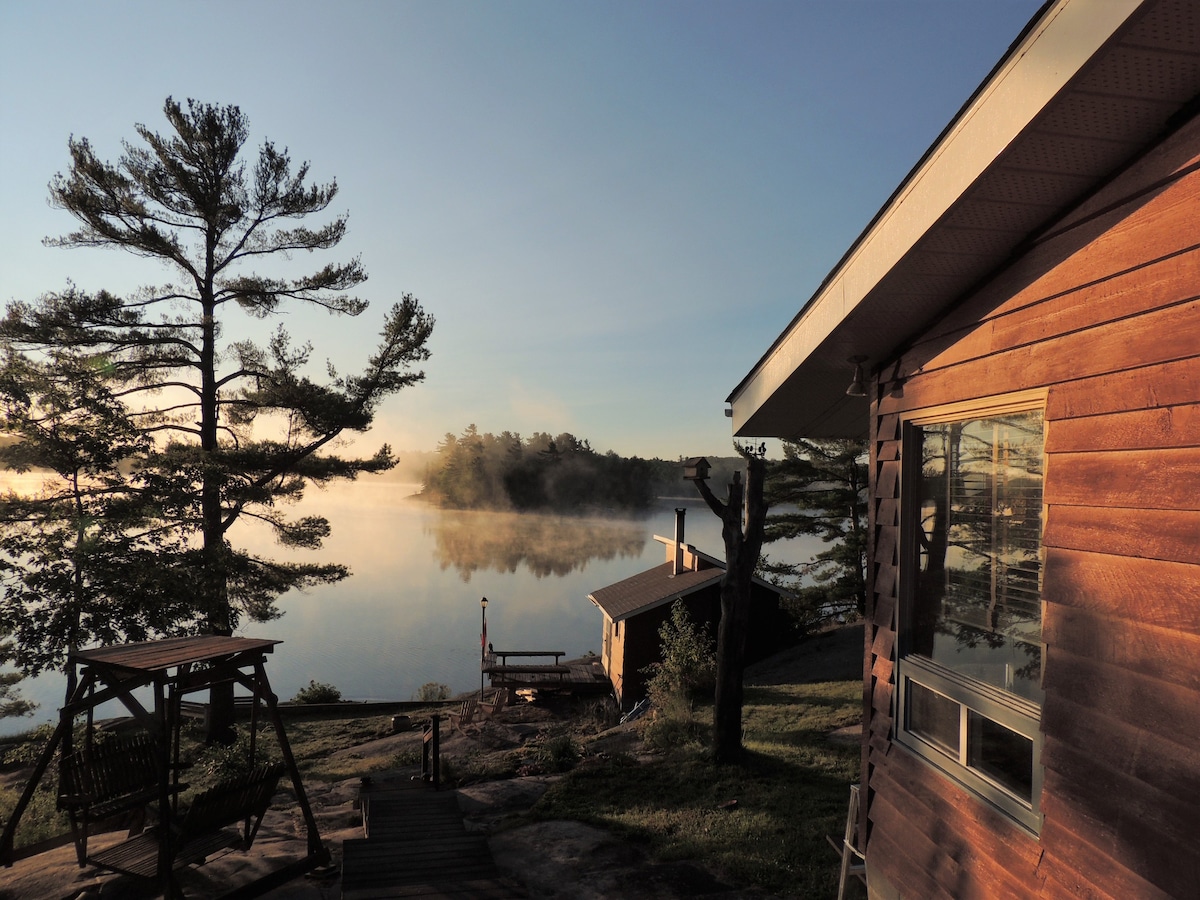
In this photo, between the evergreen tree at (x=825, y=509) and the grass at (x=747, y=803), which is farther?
the evergreen tree at (x=825, y=509)

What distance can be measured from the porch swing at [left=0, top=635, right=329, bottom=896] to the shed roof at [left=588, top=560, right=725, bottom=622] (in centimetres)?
1476

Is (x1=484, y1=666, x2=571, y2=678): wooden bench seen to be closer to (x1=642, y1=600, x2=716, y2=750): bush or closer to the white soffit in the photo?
(x1=642, y1=600, x2=716, y2=750): bush

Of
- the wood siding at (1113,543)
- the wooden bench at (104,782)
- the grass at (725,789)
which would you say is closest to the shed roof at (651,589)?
A: the grass at (725,789)

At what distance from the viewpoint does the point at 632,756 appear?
12.8 m

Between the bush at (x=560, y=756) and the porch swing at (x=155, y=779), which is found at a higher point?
the porch swing at (x=155, y=779)

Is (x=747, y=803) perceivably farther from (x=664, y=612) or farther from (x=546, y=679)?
(x=546, y=679)

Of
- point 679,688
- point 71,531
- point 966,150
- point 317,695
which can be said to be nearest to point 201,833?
point 966,150

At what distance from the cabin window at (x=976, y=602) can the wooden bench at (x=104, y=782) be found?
700cm

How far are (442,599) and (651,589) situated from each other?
37.9 metres

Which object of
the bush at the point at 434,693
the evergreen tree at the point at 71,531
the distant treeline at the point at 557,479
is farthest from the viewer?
the distant treeline at the point at 557,479

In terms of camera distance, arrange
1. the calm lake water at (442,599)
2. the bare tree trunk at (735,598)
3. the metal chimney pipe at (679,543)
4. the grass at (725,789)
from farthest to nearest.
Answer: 1. the calm lake water at (442,599)
2. the metal chimney pipe at (679,543)
3. the bare tree trunk at (735,598)
4. the grass at (725,789)

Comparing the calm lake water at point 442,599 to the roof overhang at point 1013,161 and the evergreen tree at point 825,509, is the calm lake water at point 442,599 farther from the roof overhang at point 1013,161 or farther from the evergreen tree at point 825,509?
the roof overhang at point 1013,161

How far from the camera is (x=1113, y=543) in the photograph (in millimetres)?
3160

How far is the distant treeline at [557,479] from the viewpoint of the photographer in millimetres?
108188
